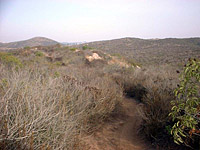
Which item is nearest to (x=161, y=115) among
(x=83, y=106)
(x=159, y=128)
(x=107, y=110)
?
(x=159, y=128)

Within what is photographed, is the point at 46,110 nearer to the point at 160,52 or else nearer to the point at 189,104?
the point at 189,104

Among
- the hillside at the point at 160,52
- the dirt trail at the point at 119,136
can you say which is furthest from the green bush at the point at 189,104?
the hillside at the point at 160,52

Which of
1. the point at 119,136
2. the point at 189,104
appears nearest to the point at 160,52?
the point at 119,136

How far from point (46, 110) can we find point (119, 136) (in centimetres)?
238

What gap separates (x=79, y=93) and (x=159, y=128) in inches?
86.6

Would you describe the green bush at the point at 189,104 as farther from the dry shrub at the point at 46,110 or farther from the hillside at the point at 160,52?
the hillside at the point at 160,52

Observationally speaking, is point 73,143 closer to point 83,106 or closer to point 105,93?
point 83,106

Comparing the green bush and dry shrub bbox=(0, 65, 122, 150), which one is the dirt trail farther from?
the green bush

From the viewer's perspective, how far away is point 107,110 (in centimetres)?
441

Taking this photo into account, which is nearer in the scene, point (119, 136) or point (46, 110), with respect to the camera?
point (46, 110)

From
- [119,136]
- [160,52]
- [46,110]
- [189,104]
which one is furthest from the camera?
[160,52]

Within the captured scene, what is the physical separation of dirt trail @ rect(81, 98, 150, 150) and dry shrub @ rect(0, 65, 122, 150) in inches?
11.3

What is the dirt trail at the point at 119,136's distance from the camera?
11.0 feet

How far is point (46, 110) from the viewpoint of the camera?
225 centimetres
